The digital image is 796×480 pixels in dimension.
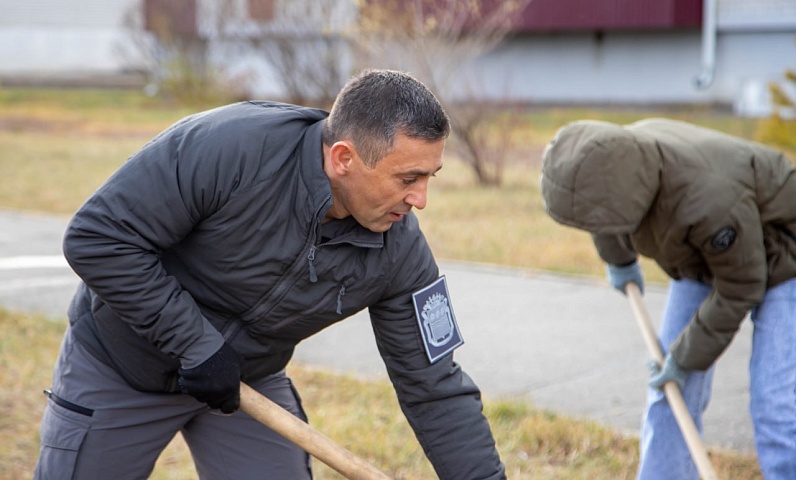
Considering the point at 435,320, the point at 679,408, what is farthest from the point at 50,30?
the point at 435,320

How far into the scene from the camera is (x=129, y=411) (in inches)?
110

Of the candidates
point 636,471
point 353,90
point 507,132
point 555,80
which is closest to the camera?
point 353,90

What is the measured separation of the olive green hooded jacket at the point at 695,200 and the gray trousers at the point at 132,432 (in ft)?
3.82

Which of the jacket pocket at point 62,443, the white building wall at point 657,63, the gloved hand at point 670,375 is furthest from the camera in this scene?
the white building wall at point 657,63

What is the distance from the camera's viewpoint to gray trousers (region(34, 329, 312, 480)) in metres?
2.73

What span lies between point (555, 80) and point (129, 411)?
1991 cm

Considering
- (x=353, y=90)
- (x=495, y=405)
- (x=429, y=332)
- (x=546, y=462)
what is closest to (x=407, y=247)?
(x=429, y=332)

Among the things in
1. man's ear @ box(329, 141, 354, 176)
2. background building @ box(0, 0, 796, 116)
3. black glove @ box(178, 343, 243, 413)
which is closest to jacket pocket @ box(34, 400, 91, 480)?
black glove @ box(178, 343, 243, 413)

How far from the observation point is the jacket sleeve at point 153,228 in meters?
2.43

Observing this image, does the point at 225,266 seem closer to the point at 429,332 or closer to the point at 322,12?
the point at 429,332

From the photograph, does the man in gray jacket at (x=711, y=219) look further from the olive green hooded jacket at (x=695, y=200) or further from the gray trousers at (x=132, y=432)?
the gray trousers at (x=132, y=432)

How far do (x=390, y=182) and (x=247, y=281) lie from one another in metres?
0.47

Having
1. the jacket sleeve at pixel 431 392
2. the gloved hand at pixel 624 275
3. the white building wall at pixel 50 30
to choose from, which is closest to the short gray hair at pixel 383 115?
the jacket sleeve at pixel 431 392

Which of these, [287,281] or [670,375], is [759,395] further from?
[287,281]
